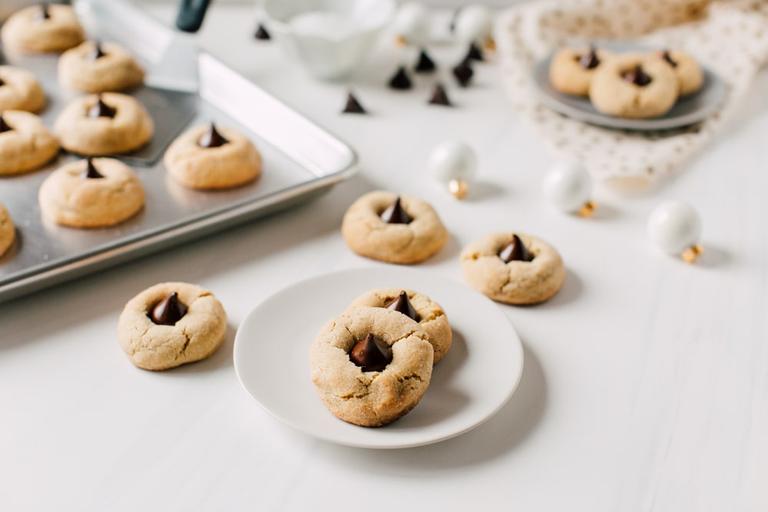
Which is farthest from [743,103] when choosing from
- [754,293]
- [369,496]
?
[369,496]

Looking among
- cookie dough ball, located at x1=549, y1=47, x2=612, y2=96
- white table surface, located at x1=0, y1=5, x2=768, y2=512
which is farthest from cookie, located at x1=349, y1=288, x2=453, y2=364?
cookie dough ball, located at x1=549, y1=47, x2=612, y2=96

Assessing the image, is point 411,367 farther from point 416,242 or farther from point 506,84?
point 506,84

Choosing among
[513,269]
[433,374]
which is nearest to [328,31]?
[513,269]

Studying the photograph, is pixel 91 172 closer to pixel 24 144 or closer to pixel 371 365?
pixel 24 144

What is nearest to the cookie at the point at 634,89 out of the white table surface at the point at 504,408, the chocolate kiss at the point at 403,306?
the white table surface at the point at 504,408

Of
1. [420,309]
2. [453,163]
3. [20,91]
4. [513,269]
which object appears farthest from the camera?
[20,91]

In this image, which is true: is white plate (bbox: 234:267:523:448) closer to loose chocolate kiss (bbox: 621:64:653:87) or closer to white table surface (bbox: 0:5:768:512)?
white table surface (bbox: 0:5:768:512)
